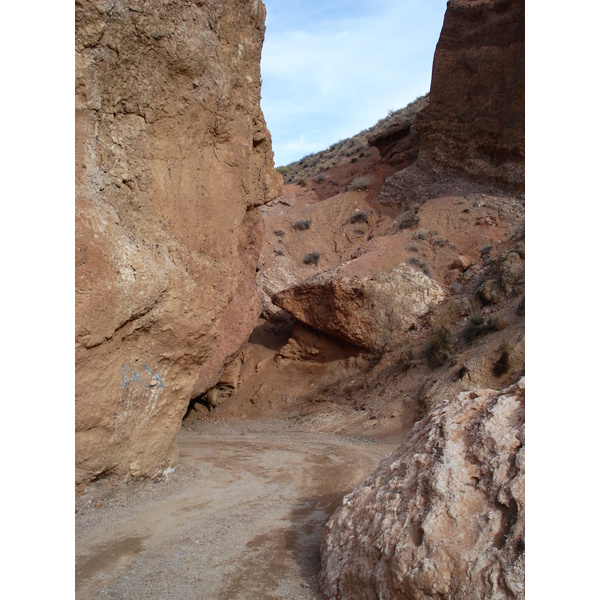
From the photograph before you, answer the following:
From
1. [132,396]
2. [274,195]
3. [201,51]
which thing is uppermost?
[201,51]

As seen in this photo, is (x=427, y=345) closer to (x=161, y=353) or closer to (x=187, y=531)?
(x=161, y=353)

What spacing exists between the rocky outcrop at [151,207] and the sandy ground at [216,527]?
57cm

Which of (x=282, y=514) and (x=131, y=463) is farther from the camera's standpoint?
(x=131, y=463)

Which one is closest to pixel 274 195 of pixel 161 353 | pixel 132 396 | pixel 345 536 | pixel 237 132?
pixel 237 132

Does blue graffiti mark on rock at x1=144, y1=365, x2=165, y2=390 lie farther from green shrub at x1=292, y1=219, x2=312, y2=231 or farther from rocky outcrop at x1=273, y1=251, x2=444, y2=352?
green shrub at x1=292, y1=219, x2=312, y2=231

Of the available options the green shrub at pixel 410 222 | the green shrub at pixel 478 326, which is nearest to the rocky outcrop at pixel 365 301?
the green shrub at pixel 478 326

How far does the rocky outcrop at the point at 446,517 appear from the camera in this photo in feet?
9.34

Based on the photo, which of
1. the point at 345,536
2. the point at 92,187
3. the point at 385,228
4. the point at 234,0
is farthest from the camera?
the point at 385,228

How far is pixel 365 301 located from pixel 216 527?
1061 centimetres

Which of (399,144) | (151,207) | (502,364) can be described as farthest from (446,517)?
(399,144)

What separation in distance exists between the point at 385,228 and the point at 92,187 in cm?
1643

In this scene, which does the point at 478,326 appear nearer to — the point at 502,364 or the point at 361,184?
the point at 502,364

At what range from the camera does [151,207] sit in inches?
254

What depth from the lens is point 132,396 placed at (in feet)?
20.9
